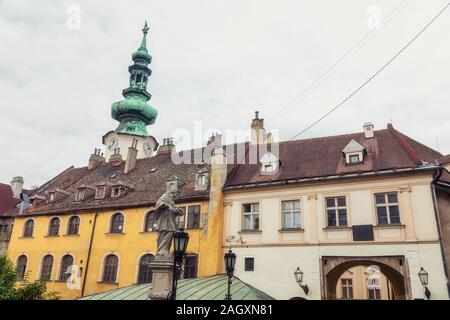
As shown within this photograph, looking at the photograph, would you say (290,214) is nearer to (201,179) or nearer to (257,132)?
(201,179)

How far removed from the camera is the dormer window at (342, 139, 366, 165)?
2080cm

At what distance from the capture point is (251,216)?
2194 cm

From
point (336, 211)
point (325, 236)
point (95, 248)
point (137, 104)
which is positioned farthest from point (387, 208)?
point (137, 104)

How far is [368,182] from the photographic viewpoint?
19.4 meters

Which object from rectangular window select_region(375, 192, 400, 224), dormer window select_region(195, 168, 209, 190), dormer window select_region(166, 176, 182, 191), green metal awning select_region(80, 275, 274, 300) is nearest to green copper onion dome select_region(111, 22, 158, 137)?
dormer window select_region(166, 176, 182, 191)

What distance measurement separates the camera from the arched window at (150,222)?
24263 millimetres

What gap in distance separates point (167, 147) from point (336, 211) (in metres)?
20.4

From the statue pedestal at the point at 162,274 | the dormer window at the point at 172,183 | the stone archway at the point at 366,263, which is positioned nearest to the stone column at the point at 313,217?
the stone archway at the point at 366,263

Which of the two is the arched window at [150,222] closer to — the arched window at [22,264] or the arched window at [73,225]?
the arched window at [73,225]

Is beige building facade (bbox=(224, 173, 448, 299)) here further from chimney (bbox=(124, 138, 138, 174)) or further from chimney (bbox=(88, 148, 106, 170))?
chimney (bbox=(88, 148, 106, 170))
